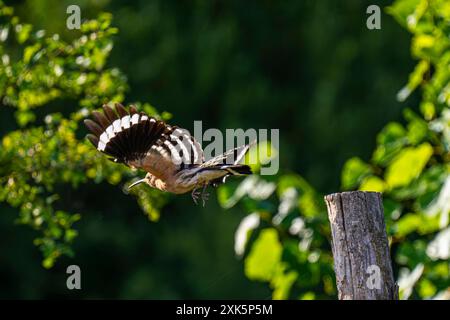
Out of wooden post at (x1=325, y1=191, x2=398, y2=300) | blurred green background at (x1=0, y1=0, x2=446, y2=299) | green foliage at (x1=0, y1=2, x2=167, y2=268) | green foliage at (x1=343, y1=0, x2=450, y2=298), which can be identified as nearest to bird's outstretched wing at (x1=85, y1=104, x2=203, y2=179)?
wooden post at (x1=325, y1=191, x2=398, y2=300)

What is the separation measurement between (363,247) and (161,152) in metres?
0.52

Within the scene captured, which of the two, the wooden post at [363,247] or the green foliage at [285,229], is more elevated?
the green foliage at [285,229]

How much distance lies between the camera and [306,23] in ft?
17.3

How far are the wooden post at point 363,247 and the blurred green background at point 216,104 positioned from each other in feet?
9.78

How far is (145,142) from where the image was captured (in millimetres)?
1466

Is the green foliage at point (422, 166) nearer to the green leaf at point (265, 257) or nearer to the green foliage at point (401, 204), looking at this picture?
the green foliage at point (401, 204)

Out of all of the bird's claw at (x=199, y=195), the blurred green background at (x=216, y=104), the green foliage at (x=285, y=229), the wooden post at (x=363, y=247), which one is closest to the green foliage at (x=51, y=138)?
the green foliage at (x=285, y=229)

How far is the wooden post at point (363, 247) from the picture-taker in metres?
1.73

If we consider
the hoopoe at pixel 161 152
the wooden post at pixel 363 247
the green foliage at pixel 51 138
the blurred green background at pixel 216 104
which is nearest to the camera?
the hoopoe at pixel 161 152

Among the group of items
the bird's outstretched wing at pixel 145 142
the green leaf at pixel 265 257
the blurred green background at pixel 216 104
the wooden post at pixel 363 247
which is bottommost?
the wooden post at pixel 363 247

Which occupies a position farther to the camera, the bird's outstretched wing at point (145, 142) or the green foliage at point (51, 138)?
the green foliage at point (51, 138)

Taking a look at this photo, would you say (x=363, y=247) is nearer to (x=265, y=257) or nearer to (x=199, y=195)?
(x=199, y=195)

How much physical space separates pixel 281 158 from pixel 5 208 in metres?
1.54

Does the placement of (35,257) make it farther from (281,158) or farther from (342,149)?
(342,149)
